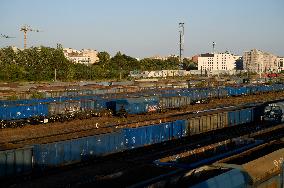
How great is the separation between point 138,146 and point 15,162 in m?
11.9

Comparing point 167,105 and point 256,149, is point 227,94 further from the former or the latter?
point 256,149

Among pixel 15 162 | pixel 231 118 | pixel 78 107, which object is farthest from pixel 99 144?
pixel 78 107

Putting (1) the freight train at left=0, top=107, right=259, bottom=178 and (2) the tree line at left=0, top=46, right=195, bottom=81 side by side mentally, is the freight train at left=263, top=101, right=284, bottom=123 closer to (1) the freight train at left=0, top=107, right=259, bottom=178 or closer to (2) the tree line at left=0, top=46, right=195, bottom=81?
(1) the freight train at left=0, top=107, right=259, bottom=178

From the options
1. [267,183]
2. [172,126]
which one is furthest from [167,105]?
[267,183]

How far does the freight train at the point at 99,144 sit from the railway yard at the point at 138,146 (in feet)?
0.22

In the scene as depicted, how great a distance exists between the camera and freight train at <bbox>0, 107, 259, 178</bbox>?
24234 mm

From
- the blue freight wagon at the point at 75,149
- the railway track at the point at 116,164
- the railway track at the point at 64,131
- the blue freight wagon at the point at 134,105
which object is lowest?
the railway track at the point at 116,164

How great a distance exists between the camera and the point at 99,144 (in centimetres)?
2964

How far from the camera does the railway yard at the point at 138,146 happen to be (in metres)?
18.4

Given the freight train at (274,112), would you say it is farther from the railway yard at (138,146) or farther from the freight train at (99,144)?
the freight train at (99,144)

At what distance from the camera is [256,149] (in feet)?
79.0

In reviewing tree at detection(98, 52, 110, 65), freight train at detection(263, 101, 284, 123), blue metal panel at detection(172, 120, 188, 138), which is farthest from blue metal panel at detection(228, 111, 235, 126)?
tree at detection(98, 52, 110, 65)

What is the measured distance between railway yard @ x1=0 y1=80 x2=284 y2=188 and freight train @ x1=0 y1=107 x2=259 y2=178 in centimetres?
7

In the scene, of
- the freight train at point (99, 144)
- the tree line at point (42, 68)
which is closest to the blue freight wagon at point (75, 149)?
the freight train at point (99, 144)
